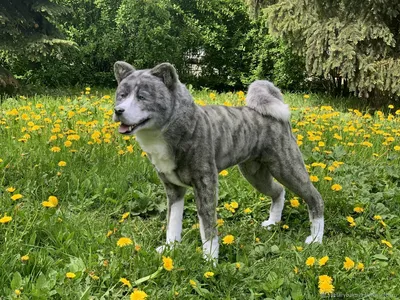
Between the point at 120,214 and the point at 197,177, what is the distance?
41.5 inches

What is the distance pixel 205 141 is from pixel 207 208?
44cm

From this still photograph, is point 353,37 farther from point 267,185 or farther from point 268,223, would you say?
point 268,223

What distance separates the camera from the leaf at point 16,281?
2344 millimetres

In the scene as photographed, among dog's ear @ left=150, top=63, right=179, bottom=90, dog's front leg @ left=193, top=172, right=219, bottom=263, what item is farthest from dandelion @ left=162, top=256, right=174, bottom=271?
dog's ear @ left=150, top=63, right=179, bottom=90

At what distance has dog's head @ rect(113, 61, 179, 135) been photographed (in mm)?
2564

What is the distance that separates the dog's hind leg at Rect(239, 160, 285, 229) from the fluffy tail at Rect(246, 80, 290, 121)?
0.45 meters

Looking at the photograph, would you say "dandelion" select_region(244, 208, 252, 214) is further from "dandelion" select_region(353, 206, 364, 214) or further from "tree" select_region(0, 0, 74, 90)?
"tree" select_region(0, 0, 74, 90)

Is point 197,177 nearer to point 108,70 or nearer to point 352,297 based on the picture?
point 352,297

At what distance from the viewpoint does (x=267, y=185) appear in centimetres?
366

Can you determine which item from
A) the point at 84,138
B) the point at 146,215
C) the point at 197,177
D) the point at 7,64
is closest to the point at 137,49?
the point at 7,64

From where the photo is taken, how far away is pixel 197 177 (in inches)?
114

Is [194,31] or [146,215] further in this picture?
[194,31]

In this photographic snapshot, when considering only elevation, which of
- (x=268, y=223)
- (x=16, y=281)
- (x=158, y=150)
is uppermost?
(x=158, y=150)

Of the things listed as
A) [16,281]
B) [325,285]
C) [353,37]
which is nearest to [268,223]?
[325,285]
